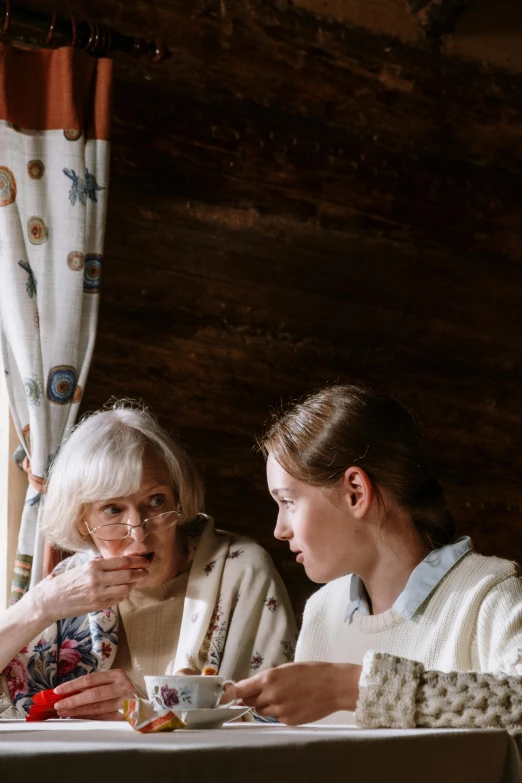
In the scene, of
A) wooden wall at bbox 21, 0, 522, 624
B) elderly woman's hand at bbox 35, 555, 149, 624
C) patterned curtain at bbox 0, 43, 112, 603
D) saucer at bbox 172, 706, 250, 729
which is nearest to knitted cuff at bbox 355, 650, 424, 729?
saucer at bbox 172, 706, 250, 729

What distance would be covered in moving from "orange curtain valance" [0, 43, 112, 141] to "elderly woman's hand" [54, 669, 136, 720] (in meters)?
1.37

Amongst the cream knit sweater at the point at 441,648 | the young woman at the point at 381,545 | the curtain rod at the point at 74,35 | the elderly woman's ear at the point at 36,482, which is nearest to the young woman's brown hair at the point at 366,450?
the young woman at the point at 381,545

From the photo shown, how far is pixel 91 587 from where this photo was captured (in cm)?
205

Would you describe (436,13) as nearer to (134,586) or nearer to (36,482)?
(36,482)

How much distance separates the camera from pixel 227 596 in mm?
2150

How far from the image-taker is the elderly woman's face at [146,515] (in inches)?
82.8

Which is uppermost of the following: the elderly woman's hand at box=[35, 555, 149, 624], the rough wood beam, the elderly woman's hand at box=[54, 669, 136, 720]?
the rough wood beam

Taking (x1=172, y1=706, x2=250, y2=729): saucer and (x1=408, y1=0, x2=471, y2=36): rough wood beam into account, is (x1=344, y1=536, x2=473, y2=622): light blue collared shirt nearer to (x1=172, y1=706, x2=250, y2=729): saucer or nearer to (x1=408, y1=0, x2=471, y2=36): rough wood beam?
(x1=172, y1=706, x2=250, y2=729): saucer

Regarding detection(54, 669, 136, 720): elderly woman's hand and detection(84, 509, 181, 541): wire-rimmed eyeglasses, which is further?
detection(84, 509, 181, 541): wire-rimmed eyeglasses

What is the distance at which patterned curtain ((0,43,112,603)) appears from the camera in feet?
7.81

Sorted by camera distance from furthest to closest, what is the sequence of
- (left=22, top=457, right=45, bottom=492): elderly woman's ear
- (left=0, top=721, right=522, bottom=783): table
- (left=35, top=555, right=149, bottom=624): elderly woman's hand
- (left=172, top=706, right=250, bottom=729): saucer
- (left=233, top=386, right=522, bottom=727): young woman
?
1. (left=22, top=457, right=45, bottom=492): elderly woman's ear
2. (left=35, top=555, right=149, bottom=624): elderly woman's hand
3. (left=233, top=386, right=522, bottom=727): young woman
4. (left=172, top=706, right=250, bottom=729): saucer
5. (left=0, top=721, right=522, bottom=783): table

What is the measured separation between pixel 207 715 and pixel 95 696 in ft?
2.34

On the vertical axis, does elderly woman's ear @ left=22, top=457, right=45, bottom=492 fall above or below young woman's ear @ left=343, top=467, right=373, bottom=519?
below

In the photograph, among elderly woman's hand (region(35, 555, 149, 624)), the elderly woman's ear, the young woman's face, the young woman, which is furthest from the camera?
the elderly woman's ear
